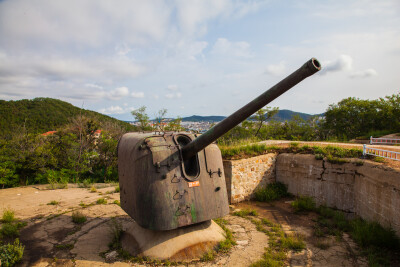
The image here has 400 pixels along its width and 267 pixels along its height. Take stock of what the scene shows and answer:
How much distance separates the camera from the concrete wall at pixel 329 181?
16.7 feet

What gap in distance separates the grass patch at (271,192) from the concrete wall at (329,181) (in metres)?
0.17

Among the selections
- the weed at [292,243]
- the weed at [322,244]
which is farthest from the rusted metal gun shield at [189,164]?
the weed at [322,244]

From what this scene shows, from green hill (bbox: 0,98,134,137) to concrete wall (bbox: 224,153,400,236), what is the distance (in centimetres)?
2159

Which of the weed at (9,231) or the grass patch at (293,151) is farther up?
the grass patch at (293,151)

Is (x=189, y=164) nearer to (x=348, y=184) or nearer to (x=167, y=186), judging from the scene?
(x=167, y=186)

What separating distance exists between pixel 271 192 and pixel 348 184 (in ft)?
7.71

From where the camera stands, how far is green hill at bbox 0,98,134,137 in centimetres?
2784

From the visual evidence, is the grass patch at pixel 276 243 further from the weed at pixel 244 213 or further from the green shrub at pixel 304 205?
the green shrub at pixel 304 205

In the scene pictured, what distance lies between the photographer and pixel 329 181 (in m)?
7.05

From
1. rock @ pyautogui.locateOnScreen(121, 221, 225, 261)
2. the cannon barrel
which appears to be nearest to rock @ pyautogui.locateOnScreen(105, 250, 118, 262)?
rock @ pyautogui.locateOnScreen(121, 221, 225, 261)

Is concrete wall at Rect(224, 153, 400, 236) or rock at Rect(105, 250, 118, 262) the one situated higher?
concrete wall at Rect(224, 153, 400, 236)

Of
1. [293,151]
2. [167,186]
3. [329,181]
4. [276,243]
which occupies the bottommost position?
[276,243]

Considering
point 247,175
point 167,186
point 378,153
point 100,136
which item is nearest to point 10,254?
point 167,186

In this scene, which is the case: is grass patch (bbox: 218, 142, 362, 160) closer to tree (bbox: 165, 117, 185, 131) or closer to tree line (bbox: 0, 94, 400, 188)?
tree line (bbox: 0, 94, 400, 188)
